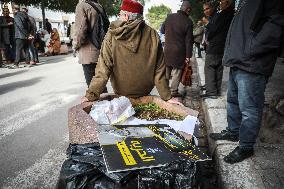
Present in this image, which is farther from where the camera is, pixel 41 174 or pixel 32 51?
pixel 32 51

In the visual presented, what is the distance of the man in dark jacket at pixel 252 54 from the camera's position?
9.29ft

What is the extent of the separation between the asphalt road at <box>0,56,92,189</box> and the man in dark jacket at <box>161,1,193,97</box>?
2.37 meters

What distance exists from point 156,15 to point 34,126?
4292 centimetres

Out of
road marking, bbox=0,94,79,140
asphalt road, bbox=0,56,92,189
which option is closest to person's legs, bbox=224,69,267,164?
asphalt road, bbox=0,56,92,189

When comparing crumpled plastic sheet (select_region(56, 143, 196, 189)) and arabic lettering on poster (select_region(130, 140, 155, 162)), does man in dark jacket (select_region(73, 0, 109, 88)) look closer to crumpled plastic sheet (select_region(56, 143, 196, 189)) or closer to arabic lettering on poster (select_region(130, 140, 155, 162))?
arabic lettering on poster (select_region(130, 140, 155, 162))

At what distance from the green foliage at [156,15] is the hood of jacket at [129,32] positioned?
4086 cm

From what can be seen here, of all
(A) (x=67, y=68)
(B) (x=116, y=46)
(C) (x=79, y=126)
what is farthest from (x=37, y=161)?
(A) (x=67, y=68)

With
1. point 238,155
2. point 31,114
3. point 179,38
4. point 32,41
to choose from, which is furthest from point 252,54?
point 32,41

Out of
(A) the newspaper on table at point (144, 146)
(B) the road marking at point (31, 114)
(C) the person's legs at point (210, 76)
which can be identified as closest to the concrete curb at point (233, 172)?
(A) the newspaper on table at point (144, 146)

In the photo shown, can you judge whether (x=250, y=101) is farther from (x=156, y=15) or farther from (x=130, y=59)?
(x=156, y=15)

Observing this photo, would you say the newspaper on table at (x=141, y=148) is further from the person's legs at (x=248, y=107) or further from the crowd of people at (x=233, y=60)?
the person's legs at (x=248, y=107)

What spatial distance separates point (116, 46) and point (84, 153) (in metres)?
1.39

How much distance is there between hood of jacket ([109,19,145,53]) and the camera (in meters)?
2.95

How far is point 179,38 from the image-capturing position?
6328 mm
